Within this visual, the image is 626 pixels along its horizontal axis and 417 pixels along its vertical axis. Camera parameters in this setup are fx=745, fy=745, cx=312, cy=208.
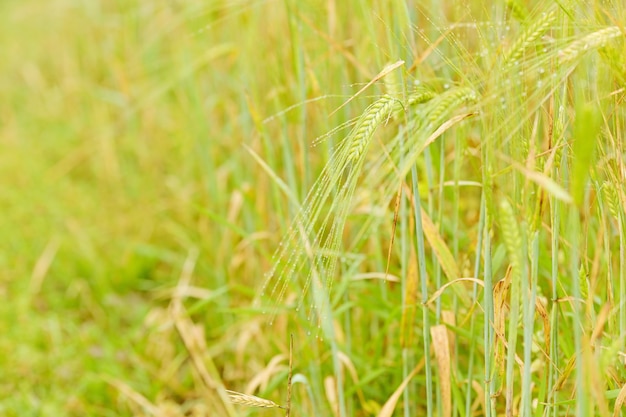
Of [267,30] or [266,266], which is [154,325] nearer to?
[266,266]

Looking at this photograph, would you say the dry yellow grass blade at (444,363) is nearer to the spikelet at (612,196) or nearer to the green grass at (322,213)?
the green grass at (322,213)

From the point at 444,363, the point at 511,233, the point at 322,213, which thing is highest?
the point at 511,233

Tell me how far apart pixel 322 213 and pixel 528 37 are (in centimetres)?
109

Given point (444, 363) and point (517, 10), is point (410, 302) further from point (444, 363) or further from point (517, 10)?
point (517, 10)

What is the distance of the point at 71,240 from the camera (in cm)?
263

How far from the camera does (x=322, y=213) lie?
6.76 ft

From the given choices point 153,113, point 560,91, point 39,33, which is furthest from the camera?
point 39,33

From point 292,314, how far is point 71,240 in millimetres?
1189

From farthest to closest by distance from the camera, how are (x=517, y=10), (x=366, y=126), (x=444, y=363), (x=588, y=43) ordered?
(x=444, y=363) < (x=517, y=10) < (x=366, y=126) < (x=588, y=43)

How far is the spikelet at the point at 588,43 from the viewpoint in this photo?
0.92 m

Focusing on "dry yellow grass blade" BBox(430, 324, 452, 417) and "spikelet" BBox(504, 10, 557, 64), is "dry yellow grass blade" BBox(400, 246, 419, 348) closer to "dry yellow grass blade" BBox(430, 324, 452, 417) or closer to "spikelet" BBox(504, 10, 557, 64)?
"dry yellow grass blade" BBox(430, 324, 452, 417)

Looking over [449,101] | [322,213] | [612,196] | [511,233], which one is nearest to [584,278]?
[612,196]

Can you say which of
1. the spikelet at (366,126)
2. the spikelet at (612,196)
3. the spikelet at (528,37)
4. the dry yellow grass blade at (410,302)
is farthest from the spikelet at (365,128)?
the dry yellow grass blade at (410,302)

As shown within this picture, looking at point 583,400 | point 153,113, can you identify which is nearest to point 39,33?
point 153,113
